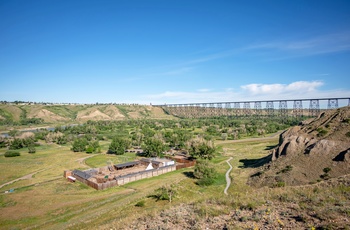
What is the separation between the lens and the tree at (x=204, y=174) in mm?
39025

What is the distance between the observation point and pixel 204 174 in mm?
40844

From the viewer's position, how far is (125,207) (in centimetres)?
2928

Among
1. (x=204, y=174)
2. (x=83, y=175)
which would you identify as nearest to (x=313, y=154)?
(x=204, y=174)

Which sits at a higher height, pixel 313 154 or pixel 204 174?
pixel 313 154

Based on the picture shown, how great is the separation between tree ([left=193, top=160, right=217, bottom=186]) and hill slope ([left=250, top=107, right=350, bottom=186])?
7.06 m

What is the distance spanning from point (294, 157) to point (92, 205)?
111 ft

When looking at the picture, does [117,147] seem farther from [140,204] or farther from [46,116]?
[46,116]

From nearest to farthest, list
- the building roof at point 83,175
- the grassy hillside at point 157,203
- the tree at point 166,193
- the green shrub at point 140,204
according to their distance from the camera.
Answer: the grassy hillside at point 157,203 → the green shrub at point 140,204 → the tree at point 166,193 → the building roof at point 83,175

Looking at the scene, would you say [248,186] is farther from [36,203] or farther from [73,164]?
[73,164]

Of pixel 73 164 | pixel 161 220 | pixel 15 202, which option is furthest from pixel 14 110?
pixel 161 220

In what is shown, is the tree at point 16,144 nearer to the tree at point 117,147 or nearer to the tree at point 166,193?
the tree at point 117,147

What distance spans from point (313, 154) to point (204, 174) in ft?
60.0

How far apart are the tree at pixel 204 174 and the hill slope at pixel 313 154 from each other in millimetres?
7064

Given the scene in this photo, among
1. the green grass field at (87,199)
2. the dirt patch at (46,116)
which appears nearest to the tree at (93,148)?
the green grass field at (87,199)
